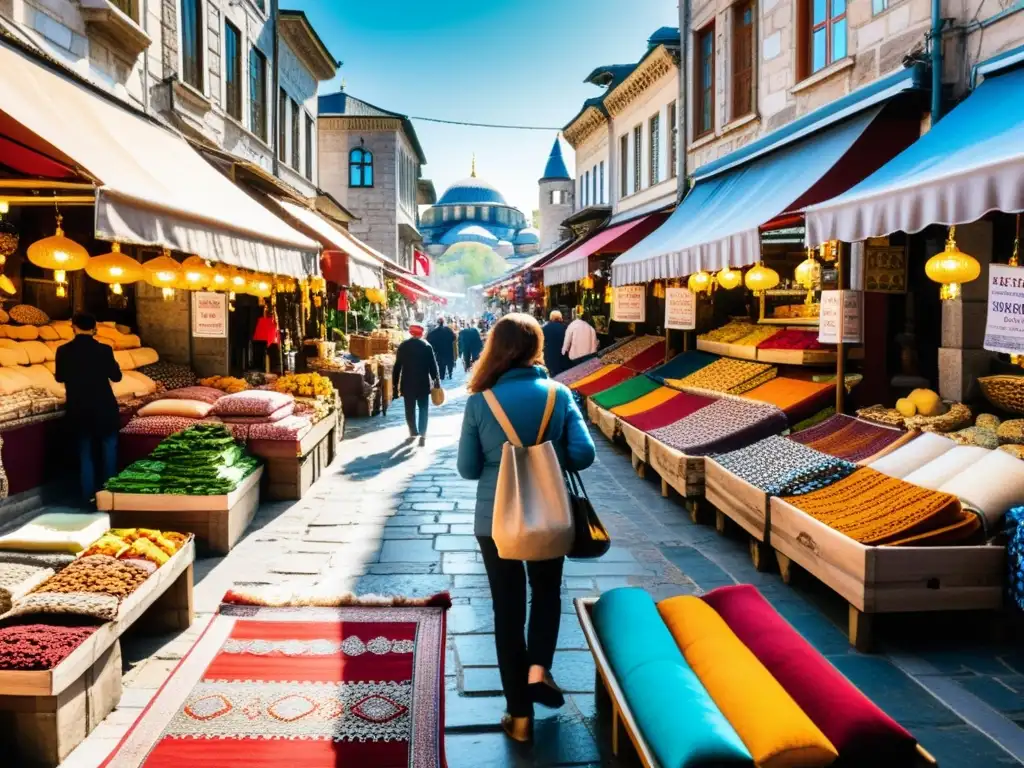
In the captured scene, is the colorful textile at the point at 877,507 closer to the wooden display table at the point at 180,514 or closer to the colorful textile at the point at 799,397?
the colorful textile at the point at 799,397

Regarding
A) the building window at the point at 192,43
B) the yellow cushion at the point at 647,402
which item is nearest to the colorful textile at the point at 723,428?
the yellow cushion at the point at 647,402

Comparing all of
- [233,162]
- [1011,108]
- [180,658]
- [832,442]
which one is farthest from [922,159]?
[233,162]

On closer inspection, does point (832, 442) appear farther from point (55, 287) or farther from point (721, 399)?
point (55, 287)

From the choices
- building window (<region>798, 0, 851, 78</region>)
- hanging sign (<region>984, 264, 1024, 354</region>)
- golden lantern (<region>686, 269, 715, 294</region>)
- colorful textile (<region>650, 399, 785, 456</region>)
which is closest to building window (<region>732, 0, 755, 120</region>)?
building window (<region>798, 0, 851, 78</region>)

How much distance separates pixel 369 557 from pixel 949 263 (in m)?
4.87

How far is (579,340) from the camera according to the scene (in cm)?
1661

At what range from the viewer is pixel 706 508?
7879 mm

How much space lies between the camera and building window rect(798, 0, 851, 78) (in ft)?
31.5

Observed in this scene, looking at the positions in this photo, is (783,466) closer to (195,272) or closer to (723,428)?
(723,428)

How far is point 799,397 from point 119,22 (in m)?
8.37

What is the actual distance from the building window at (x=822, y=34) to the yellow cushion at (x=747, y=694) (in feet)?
26.5

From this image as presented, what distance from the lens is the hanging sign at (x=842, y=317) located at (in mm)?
7754

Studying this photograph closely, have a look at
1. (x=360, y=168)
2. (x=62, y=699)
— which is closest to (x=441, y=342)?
(x=62, y=699)

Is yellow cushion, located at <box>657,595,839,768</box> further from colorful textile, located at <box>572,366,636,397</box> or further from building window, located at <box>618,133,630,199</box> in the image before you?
building window, located at <box>618,133,630,199</box>
